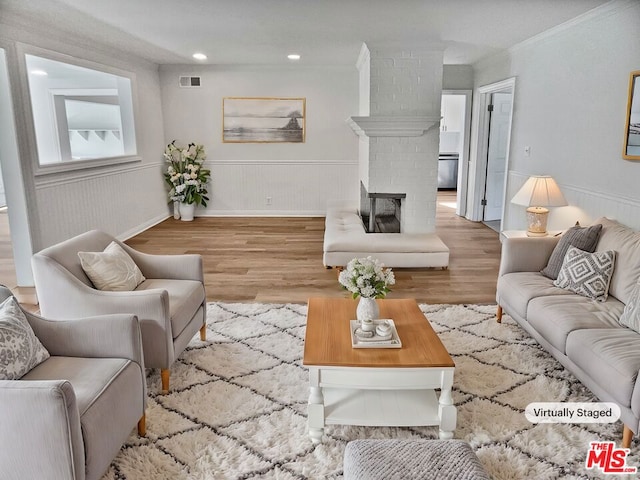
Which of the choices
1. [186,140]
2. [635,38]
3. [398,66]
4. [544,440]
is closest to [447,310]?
[544,440]

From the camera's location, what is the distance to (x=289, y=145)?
7.59m

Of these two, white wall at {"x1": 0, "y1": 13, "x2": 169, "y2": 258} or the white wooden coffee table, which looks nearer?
the white wooden coffee table

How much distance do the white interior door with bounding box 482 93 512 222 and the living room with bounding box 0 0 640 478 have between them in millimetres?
165

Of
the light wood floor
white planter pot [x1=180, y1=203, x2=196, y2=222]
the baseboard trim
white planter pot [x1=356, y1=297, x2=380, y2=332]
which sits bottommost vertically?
the light wood floor

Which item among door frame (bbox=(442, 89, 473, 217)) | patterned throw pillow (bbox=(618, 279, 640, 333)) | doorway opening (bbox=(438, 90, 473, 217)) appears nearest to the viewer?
patterned throw pillow (bbox=(618, 279, 640, 333))

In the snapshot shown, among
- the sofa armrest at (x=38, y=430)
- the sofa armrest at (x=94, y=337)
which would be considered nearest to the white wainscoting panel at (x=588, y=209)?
the sofa armrest at (x=94, y=337)

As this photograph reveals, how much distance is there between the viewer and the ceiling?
12.1 ft

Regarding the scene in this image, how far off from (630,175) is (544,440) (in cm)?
233

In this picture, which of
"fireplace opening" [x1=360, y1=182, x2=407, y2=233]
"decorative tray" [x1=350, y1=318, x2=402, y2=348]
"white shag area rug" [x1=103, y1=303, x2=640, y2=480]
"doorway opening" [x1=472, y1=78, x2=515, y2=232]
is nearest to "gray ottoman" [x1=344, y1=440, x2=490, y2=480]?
"white shag area rug" [x1=103, y1=303, x2=640, y2=480]

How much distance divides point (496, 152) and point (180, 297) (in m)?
5.63

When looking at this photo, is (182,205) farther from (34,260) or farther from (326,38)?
(34,260)

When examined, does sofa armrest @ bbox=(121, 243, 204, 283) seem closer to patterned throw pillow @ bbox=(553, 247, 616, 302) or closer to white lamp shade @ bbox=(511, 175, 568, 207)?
patterned throw pillow @ bbox=(553, 247, 616, 302)

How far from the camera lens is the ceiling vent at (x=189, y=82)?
A: 7.38 m

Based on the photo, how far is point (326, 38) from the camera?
5.01 meters
